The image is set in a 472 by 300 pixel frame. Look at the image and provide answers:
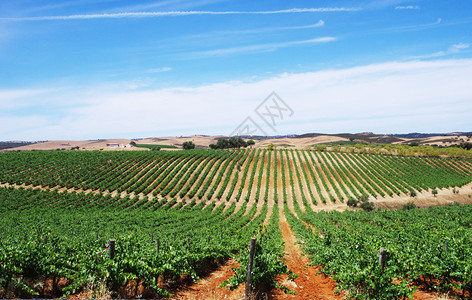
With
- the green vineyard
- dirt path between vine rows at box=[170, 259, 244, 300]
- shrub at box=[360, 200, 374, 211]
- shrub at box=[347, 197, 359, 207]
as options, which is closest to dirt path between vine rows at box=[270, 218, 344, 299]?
dirt path between vine rows at box=[170, 259, 244, 300]

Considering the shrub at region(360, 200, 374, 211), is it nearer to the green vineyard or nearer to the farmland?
the farmland

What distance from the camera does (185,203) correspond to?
4650cm

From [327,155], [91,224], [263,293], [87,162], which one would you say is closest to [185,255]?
[263,293]

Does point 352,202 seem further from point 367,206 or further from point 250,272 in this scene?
point 250,272

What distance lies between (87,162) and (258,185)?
3835 cm

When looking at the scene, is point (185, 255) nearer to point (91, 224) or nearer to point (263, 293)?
point (263, 293)

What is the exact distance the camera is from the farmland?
786cm

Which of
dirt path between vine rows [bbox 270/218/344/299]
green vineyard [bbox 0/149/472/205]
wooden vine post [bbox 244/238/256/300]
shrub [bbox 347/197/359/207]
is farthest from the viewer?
green vineyard [bbox 0/149/472/205]

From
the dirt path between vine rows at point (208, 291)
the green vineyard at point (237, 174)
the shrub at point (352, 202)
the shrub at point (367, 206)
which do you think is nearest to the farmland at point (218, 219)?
the green vineyard at point (237, 174)

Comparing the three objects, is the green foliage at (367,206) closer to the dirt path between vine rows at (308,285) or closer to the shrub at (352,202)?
the shrub at (352,202)

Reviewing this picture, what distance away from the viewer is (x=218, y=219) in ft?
103

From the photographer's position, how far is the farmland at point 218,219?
25.8 ft

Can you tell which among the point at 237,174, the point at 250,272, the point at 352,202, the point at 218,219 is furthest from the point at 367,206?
the point at 250,272

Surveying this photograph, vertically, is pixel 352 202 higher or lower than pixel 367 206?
higher
